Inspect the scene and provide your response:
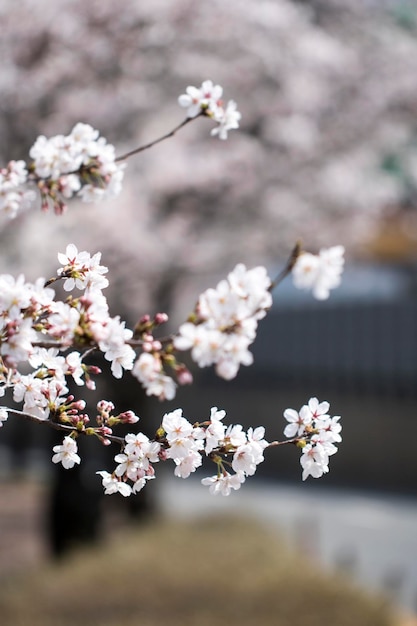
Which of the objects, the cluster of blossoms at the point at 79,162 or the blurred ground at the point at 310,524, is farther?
the blurred ground at the point at 310,524

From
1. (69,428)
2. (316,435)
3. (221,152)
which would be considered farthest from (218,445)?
(221,152)

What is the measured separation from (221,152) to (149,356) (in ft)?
27.8

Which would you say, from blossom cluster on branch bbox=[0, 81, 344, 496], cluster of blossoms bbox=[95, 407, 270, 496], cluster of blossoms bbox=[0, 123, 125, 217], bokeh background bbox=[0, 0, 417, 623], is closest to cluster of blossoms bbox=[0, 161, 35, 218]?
cluster of blossoms bbox=[0, 123, 125, 217]

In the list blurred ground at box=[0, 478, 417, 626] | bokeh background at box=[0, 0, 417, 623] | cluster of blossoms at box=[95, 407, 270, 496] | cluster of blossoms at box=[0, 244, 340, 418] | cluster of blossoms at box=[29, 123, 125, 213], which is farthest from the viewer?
blurred ground at box=[0, 478, 417, 626]

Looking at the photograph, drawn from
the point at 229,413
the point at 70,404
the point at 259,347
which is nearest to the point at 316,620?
the point at 70,404

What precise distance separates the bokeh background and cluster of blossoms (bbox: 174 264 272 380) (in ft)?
14.9

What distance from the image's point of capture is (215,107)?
2.91 meters

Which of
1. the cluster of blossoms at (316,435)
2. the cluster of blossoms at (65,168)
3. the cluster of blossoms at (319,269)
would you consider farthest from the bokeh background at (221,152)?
the cluster of blossoms at (316,435)

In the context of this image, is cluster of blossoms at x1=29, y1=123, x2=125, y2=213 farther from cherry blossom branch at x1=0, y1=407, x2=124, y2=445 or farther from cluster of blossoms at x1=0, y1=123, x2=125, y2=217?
cherry blossom branch at x1=0, y1=407, x2=124, y2=445

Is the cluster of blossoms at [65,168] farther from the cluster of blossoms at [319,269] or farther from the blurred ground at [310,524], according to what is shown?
the blurred ground at [310,524]

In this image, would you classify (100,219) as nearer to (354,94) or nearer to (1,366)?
(354,94)

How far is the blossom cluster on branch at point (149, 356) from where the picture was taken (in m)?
2.05

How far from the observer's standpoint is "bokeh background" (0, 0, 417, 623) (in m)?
6.91

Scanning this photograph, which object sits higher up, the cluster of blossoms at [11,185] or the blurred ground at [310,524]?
the blurred ground at [310,524]
